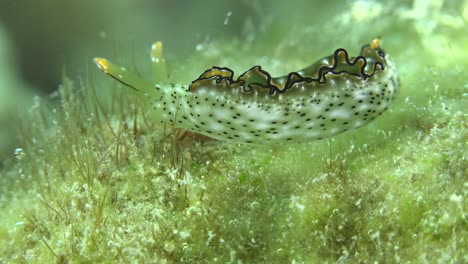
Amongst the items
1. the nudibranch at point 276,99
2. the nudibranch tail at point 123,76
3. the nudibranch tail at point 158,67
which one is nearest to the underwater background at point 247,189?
the nudibranch tail at point 158,67

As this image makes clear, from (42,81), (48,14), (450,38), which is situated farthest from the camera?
(42,81)

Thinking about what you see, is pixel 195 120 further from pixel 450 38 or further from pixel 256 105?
pixel 450 38

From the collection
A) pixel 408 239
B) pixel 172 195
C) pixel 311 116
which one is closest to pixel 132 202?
pixel 172 195

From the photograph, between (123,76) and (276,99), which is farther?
(123,76)

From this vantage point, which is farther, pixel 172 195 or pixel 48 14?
pixel 48 14

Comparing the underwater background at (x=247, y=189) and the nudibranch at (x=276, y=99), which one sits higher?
the nudibranch at (x=276, y=99)

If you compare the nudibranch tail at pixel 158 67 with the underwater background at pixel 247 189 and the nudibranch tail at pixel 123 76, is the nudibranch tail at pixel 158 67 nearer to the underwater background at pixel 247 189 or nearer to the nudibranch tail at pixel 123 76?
the underwater background at pixel 247 189

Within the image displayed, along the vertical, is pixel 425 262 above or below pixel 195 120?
below

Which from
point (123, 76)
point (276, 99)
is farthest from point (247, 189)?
point (123, 76)

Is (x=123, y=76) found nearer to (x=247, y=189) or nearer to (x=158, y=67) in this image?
(x=158, y=67)
